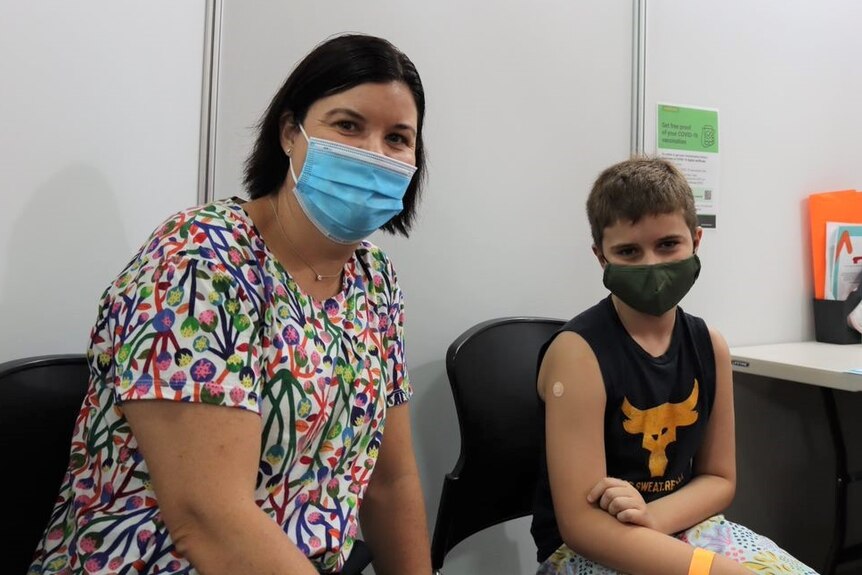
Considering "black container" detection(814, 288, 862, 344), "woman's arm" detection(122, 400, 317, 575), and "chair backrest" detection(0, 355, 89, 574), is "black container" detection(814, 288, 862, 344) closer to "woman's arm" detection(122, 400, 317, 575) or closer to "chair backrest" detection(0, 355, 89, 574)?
"woman's arm" detection(122, 400, 317, 575)

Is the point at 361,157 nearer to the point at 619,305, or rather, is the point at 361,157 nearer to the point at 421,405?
the point at 619,305

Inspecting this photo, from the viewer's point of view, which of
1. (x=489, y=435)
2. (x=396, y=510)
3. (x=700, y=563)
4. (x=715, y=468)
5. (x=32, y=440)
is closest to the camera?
(x=32, y=440)

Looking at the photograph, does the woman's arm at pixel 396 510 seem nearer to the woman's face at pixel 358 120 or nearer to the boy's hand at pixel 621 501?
the boy's hand at pixel 621 501

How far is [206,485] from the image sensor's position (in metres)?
0.68

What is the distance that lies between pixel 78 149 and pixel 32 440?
449mm

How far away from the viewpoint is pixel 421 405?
153cm

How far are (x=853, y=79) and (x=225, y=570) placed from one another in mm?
2615

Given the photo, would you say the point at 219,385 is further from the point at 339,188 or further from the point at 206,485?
the point at 339,188

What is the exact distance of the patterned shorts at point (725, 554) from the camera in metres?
0.99

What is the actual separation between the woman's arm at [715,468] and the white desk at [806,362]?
47cm

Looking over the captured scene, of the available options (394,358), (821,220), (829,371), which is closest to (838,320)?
(821,220)

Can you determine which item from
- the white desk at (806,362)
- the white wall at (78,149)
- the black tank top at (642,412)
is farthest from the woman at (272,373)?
the white desk at (806,362)

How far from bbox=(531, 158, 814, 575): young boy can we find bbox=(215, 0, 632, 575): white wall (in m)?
0.43

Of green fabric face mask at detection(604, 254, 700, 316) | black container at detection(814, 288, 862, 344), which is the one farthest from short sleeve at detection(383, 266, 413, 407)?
black container at detection(814, 288, 862, 344)
